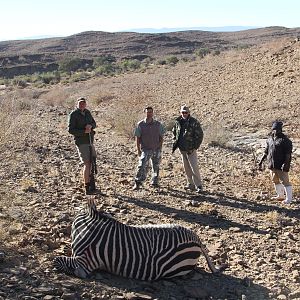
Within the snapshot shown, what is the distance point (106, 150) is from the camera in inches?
536

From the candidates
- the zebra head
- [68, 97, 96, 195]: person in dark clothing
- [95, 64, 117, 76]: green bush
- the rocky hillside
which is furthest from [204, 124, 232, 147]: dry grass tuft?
the rocky hillside

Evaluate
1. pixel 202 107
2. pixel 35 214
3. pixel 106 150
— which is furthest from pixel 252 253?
pixel 202 107

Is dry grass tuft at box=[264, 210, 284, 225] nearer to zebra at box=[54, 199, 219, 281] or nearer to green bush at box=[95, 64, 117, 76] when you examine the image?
zebra at box=[54, 199, 219, 281]

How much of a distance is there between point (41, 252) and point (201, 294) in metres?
1.95

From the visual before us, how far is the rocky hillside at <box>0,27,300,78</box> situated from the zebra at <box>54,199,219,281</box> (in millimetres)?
47924

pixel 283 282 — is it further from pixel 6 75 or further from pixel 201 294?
pixel 6 75

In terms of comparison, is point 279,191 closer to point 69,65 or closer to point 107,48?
point 69,65

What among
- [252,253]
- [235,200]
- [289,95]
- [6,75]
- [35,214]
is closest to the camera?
[252,253]

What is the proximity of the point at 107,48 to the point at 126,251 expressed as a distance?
3065 inches

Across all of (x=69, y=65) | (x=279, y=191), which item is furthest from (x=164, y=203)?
(x=69, y=65)

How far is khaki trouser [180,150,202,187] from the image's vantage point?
30.5 ft

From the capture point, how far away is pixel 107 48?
81812mm

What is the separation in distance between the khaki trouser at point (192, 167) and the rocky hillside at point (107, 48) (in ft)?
147

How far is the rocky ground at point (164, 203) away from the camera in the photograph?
576cm
